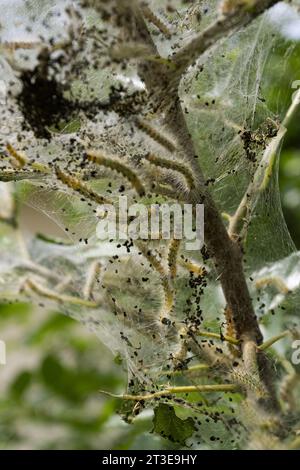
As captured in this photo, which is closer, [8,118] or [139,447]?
[8,118]

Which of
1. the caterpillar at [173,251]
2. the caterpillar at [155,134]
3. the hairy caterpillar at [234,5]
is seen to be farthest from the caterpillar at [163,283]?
the hairy caterpillar at [234,5]

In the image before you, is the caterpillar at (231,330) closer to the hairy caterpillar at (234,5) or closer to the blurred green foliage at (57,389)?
the hairy caterpillar at (234,5)

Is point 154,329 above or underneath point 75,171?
underneath

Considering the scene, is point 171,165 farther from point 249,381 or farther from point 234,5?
point 249,381

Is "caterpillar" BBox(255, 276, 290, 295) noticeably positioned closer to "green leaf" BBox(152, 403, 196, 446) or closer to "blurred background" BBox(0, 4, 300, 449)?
"green leaf" BBox(152, 403, 196, 446)
